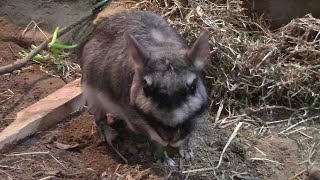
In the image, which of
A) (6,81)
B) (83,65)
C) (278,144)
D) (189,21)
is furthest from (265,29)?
(6,81)

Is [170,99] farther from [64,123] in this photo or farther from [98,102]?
[64,123]

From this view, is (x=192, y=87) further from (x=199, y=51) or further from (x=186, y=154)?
(x=186, y=154)

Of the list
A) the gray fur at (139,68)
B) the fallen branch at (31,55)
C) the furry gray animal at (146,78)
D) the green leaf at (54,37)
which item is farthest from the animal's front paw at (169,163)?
the green leaf at (54,37)

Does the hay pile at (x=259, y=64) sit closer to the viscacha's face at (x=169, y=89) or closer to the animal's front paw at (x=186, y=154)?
the animal's front paw at (x=186, y=154)

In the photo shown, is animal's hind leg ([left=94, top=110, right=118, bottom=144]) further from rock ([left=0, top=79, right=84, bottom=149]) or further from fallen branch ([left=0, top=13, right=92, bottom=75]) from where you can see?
fallen branch ([left=0, top=13, right=92, bottom=75])

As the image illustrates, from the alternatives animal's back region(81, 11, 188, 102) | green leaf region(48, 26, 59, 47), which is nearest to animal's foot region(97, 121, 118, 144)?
animal's back region(81, 11, 188, 102)

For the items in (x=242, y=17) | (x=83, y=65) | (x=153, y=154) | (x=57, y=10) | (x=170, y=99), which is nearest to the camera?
(x=170, y=99)

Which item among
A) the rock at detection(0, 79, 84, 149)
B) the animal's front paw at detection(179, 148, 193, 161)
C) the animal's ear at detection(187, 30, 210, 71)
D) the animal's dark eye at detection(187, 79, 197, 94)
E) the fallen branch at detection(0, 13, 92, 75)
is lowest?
the animal's front paw at detection(179, 148, 193, 161)
